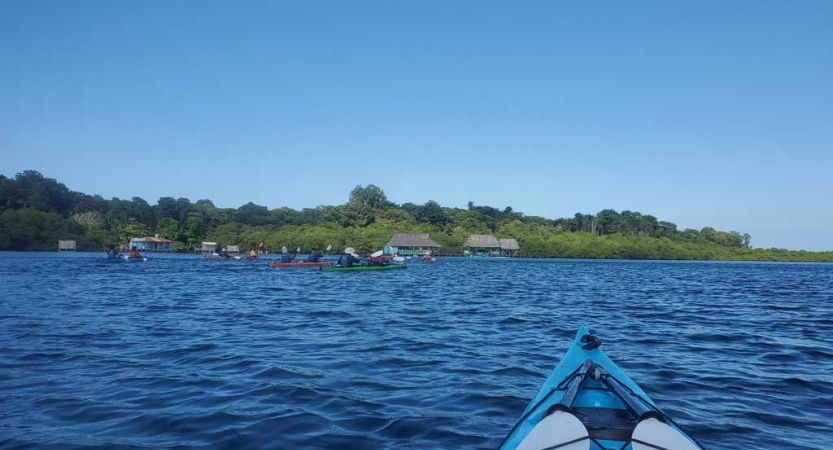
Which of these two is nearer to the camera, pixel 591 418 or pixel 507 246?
pixel 591 418

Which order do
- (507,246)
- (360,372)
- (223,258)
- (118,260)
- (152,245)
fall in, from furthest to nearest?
(507,246) → (152,245) → (223,258) → (118,260) → (360,372)

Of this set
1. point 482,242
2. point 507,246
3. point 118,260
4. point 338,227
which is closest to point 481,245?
point 482,242

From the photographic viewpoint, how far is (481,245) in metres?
97.3

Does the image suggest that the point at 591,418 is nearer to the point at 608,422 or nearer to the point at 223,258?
the point at 608,422

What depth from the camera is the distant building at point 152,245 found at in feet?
268

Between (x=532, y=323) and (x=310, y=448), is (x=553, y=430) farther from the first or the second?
(x=532, y=323)

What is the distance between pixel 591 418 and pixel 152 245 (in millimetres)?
91206

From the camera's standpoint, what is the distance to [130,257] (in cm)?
5219

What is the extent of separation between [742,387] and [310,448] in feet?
20.7

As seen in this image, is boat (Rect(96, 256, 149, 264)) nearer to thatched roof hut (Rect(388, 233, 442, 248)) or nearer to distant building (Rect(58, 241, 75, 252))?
distant building (Rect(58, 241, 75, 252))

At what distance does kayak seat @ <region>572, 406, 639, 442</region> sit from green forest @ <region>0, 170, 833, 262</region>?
85291mm

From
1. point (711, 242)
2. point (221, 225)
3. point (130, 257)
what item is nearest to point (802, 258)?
point (711, 242)

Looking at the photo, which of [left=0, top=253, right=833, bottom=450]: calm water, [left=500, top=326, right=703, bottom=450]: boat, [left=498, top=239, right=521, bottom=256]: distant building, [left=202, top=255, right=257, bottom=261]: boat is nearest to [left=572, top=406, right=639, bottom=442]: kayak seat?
[left=500, top=326, right=703, bottom=450]: boat

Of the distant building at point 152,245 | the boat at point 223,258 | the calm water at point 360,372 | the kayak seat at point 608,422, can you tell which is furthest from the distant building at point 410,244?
the kayak seat at point 608,422
